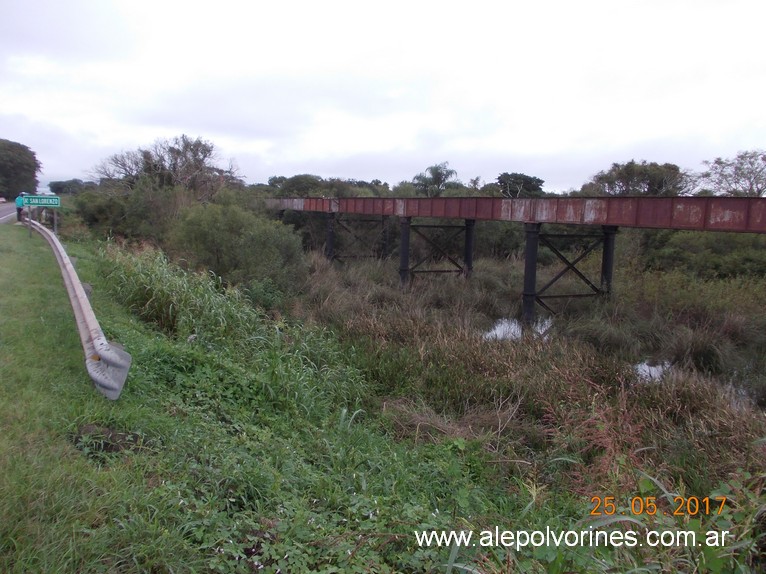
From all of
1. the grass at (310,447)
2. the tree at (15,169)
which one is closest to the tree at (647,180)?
the grass at (310,447)

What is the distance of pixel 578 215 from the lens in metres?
16.4

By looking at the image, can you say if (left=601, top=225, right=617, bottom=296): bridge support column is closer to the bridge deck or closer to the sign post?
the bridge deck

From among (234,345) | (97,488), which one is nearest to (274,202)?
(234,345)

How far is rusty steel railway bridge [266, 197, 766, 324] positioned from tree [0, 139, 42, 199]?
50.3 m

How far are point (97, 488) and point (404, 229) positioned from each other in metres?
22.6

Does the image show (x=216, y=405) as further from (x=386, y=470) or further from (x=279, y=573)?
(x=279, y=573)

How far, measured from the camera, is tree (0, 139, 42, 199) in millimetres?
61000

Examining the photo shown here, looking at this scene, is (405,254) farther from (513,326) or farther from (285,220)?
(285,220)

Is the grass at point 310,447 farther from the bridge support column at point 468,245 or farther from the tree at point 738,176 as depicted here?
the tree at point 738,176

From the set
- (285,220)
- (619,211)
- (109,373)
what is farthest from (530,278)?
(285,220)

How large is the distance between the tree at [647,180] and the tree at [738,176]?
1248 mm

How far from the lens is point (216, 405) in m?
5.85

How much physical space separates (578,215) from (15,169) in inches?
2596

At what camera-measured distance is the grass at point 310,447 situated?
3.20 meters
